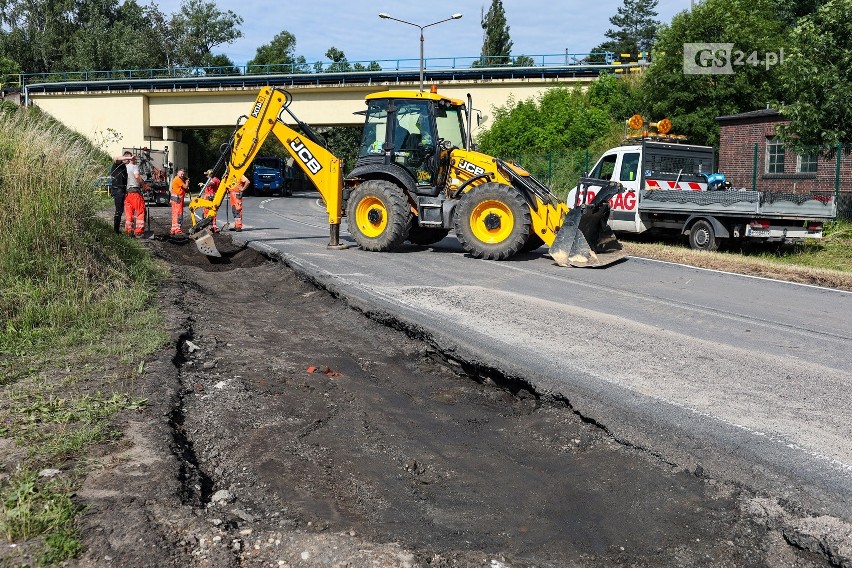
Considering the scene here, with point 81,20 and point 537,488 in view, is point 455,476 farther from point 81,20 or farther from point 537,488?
point 81,20

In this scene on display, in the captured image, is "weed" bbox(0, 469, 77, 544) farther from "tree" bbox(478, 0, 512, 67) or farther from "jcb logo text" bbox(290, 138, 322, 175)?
"tree" bbox(478, 0, 512, 67)

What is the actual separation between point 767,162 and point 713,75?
505cm

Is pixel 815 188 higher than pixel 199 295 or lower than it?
higher

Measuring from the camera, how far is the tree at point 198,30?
8231cm

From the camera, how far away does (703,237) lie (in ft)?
53.6

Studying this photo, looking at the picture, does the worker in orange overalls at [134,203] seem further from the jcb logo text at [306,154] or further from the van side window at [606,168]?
the van side window at [606,168]

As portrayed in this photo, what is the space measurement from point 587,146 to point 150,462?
3212cm

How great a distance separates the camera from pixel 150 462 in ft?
14.8

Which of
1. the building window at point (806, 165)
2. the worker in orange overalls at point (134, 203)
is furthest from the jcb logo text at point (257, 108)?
the building window at point (806, 165)

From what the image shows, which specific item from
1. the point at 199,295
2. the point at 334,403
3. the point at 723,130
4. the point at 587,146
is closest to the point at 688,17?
the point at 723,130

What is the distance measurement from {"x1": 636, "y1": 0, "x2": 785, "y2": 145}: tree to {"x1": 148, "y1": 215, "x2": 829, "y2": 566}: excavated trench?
2395cm

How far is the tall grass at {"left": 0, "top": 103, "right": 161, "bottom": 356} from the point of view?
777 centimetres

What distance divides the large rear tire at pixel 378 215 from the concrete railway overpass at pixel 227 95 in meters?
26.9

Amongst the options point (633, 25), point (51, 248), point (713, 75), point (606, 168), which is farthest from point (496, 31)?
point (51, 248)
